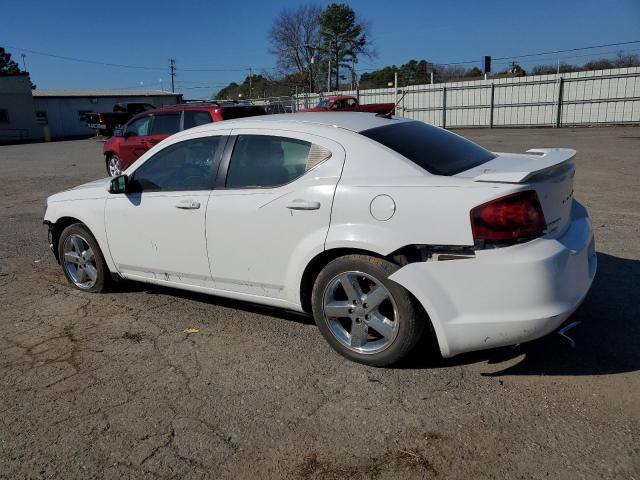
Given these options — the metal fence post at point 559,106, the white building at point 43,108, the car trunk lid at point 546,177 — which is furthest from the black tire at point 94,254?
the white building at point 43,108

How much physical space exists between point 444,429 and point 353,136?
6.17 feet

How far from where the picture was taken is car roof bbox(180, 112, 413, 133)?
3820 mm

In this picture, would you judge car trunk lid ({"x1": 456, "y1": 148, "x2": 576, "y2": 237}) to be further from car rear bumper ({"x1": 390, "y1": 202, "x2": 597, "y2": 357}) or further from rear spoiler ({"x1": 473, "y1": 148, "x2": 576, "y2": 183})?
car rear bumper ({"x1": 390, "y1": 202, "x2": 597, "y2": 357})

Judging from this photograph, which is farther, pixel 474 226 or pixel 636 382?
pixel 636 382

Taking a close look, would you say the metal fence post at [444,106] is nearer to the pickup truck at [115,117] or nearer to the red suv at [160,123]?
the pickup truck at [115,117]

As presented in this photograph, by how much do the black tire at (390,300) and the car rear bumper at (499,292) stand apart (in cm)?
10

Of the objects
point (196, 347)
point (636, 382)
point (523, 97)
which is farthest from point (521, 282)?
point (523, 97)

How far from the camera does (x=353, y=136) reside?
3.61 meters

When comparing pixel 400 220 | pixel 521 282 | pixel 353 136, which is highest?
pixel 353 136

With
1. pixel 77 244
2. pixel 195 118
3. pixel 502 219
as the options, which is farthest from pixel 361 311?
pixel 195 118

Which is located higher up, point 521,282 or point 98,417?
point 521,282

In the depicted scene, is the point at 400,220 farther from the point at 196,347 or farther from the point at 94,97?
the point at 94,97

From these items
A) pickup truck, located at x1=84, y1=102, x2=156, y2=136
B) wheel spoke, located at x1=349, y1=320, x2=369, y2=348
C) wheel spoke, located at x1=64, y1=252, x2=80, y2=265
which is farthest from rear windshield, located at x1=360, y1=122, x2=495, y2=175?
pickup truck, located at x1=84, y1=102, x2=156, y2=136

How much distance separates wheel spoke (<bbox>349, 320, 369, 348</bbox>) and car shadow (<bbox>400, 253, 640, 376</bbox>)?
0.97 ft
